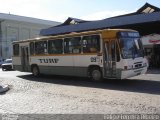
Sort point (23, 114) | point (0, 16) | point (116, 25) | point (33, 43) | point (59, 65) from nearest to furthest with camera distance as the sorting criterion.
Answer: point (23, 114) < point (59, 65) < point (33, 43) < point (116, 25) < point (0, 16)

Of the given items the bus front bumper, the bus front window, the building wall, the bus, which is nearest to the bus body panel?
the bus

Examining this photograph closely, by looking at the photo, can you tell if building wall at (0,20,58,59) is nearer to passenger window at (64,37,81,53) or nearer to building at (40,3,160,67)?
building at (40,3,160,67)

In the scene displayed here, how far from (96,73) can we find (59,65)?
3374mm

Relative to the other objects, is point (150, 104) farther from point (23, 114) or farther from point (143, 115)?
point (23, 114)

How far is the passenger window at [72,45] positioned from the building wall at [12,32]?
4769 centimetres

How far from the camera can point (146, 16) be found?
26969 millimetres

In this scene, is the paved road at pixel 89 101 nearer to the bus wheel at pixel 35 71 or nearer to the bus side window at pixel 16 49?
the bus wheel at pixel 35 71

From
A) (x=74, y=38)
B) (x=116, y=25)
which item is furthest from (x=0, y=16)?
(x=74, y=38)

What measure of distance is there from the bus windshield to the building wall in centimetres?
5114

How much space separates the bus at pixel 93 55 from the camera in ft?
50.9

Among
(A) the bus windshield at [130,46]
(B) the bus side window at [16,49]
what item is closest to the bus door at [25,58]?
(B) the bus side window at [16,49]

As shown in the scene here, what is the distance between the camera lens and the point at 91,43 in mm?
16984

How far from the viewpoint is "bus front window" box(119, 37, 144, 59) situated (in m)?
15.5

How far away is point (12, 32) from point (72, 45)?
55.6 meters
